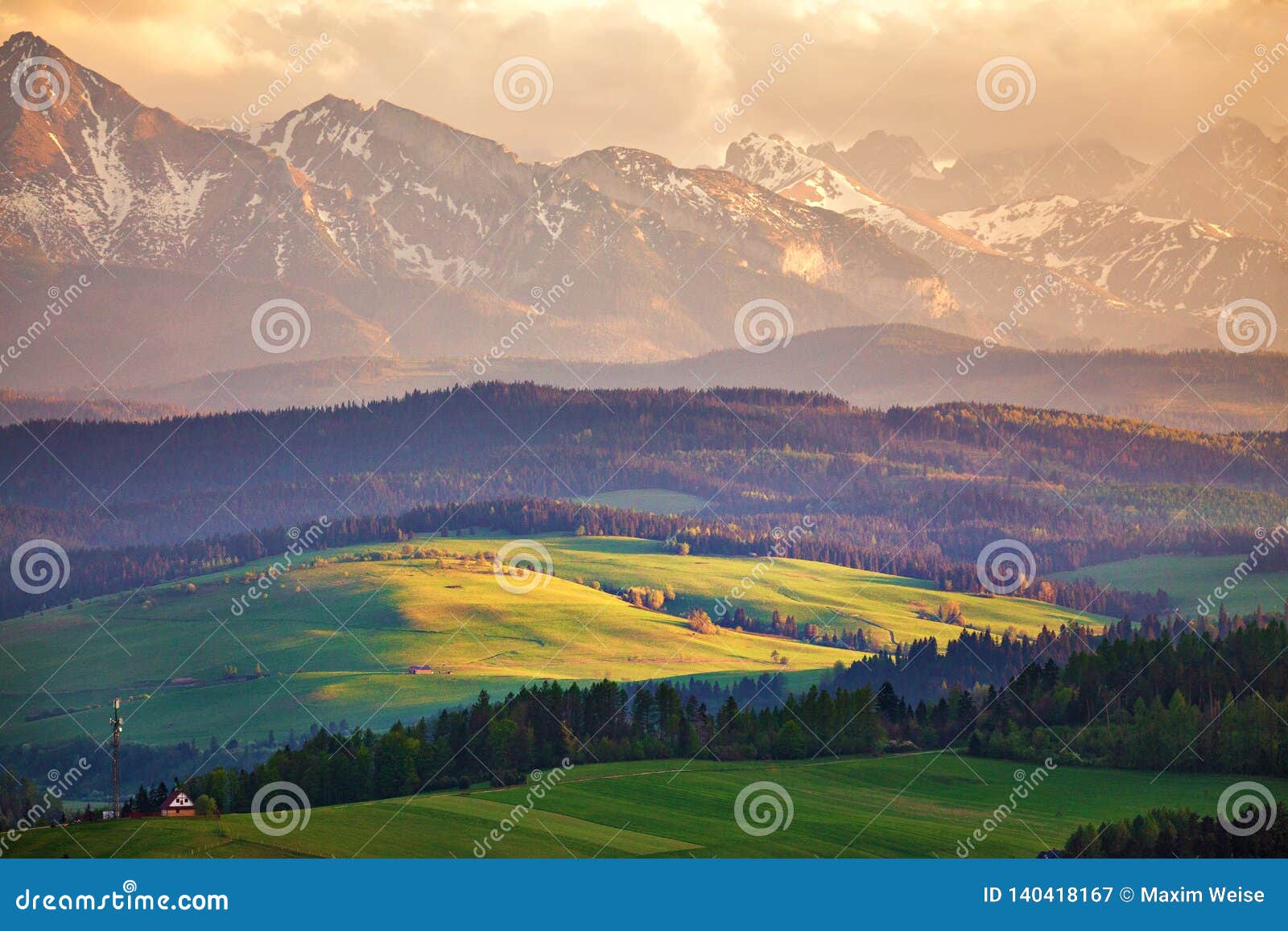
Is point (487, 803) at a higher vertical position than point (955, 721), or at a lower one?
lower

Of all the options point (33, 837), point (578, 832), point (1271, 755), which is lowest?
point (33, 837)

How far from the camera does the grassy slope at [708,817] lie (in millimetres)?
130250

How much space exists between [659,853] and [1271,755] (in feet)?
215

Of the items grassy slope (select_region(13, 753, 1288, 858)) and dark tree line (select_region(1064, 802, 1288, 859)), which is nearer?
grassy slope (select_region(13, 753, 1288, 858))

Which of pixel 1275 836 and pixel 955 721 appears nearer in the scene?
pixel 1275 836

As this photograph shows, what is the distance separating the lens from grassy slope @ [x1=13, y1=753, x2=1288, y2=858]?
427ft

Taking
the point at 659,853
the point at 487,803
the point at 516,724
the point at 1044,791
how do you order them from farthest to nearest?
the point at 516,724
the point at 1044,791
the point at 487,803
the point at 659,853

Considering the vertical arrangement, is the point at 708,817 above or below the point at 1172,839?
below

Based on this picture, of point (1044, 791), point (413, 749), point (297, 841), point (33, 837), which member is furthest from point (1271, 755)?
point (33, 837)

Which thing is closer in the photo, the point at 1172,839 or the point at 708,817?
the point at 1172,839

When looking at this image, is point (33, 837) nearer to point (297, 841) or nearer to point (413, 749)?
point (297, 841)

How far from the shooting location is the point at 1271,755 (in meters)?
165

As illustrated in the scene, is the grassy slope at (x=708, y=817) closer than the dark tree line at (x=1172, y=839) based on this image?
Yes

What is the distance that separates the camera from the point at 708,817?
5817 inches
